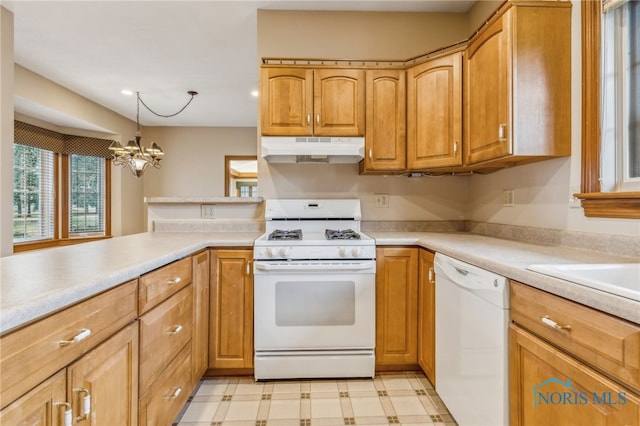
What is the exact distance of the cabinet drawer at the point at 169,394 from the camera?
1231 mm

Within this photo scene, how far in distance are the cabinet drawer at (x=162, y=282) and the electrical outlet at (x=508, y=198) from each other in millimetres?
1976

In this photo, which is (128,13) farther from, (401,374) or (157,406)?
(401,374)

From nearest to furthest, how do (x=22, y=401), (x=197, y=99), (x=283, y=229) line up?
(x=22, y=401)
(x=283, y=229)
(x=197, y=99)

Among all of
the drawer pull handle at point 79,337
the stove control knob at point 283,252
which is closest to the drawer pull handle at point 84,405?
the drawer pull handle at point 79,337

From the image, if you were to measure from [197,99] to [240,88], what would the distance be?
0.82 metres

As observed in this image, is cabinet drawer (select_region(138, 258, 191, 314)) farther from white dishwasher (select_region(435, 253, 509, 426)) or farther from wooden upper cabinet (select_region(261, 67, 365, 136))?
white dishwasher (select_region(435, 253, 509, 426))

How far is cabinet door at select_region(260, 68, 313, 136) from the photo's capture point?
2.25 metres

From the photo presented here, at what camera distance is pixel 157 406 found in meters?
1.30

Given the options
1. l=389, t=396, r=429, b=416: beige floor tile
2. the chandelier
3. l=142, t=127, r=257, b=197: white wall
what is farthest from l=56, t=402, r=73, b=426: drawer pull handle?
l=142, t=127, r=257, b=197: white wall

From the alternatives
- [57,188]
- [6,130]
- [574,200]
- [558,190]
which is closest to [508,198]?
[558,190]

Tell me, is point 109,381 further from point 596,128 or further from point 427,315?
point 596,128

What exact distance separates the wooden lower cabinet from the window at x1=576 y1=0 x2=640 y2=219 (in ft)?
6.47

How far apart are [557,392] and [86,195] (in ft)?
20.5

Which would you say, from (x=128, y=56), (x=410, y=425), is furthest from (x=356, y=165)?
(x=128, y=56)
